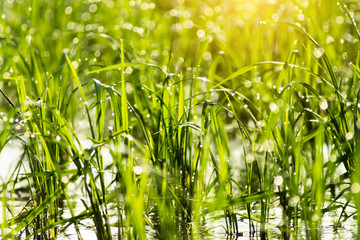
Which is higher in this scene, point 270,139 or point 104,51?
point 104,51

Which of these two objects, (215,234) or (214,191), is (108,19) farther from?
(215,234)

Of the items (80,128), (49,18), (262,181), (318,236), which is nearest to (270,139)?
(262,181)

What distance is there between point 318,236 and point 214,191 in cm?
48

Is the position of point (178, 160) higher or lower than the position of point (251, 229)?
higher

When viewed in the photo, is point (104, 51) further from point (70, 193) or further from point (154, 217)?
point (154, 217)

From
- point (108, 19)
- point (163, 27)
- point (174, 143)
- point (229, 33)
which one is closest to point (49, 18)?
point (108, 19)

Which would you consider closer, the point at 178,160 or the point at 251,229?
the point at 251,229

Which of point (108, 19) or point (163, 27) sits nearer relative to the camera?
point (163, 27)

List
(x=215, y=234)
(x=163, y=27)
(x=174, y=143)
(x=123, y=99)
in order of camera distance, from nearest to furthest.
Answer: (x=123, y=99) → (x=215, y=234) → (x=174, y=143) → (x=163, y=27)

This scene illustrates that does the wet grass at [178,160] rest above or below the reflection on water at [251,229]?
above

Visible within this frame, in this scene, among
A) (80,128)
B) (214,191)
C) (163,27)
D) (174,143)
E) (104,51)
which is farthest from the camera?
(104,51)

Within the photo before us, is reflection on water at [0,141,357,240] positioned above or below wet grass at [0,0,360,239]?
below

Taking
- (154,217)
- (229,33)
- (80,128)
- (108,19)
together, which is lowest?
(154,217)

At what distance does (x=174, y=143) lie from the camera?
1.46m
